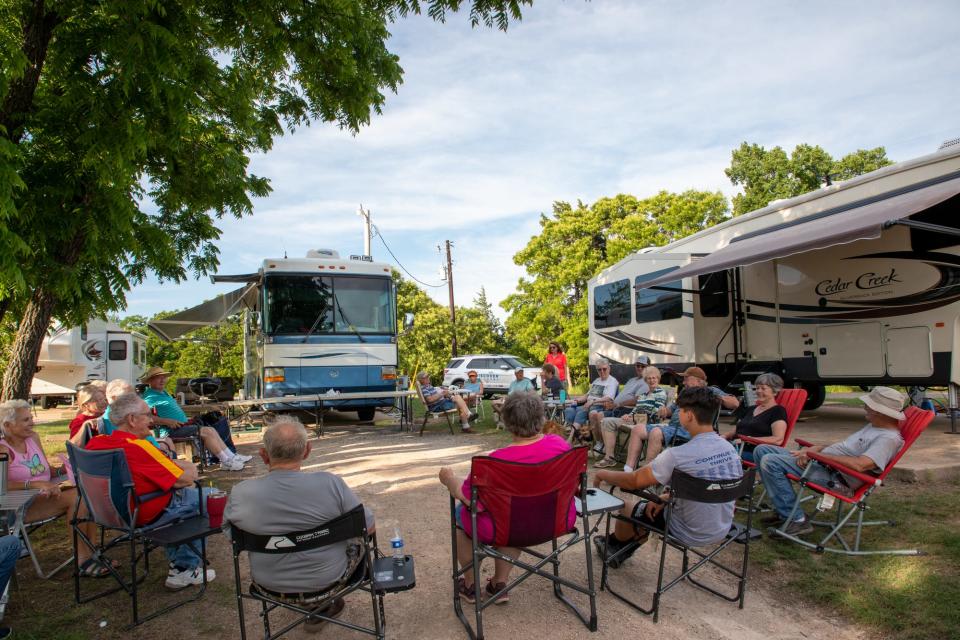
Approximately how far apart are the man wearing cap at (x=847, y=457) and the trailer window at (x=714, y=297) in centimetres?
537

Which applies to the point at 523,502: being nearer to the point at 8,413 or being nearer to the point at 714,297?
the point at 8,413

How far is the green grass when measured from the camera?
2742 millimetres

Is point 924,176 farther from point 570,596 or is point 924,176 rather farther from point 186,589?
point 186,589

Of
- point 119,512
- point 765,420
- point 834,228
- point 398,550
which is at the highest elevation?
point 834,228

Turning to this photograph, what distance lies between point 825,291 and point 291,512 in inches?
292

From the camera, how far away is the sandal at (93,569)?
3.42m

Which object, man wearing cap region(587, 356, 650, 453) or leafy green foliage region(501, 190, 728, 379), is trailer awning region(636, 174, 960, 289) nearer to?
man wearing cap region(587, 356, 650, 453)

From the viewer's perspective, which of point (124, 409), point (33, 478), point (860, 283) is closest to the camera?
point (124, 409)

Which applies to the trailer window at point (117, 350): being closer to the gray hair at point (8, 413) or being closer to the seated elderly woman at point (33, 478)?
the seated elderly woman at point (33, 478)

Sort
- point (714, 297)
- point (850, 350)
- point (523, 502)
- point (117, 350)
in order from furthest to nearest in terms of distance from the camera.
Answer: point (117, 350)
point (714, 297)
point (850, 350)
point (523, 502)

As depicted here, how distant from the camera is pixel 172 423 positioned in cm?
598


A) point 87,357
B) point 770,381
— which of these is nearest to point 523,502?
point 770,381

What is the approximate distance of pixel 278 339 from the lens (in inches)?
354

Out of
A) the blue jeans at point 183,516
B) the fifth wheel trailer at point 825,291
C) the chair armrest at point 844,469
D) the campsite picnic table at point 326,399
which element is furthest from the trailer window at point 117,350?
the chair armrest at point 844,469
